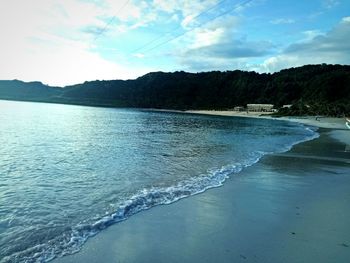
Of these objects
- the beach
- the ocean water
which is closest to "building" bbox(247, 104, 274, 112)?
the ocean water

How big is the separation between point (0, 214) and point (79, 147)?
1770 centimetres

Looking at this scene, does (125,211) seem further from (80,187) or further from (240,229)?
(80,187)

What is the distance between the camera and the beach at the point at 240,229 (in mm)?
6918

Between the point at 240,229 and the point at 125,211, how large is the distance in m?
3.62

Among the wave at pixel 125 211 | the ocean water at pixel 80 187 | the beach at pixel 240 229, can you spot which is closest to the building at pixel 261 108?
the ocean water at pixel 80 187

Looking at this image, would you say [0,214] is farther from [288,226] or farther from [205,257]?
[288,226]

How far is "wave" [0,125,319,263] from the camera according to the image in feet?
23.3

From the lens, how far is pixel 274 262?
259 inches

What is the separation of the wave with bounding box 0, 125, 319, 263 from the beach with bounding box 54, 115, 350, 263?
321 millimetres

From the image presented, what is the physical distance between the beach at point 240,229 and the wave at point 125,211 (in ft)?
1.05

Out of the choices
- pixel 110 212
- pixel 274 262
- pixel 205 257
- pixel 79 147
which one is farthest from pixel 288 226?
pixel 79 147

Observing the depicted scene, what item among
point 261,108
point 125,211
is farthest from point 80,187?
point 261,108

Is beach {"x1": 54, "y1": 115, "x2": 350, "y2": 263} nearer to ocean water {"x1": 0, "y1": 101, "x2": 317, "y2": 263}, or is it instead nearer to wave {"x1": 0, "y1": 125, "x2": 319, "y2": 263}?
wave {"x1": 0, "y1": 125, "x2": 319, "y2": 263}

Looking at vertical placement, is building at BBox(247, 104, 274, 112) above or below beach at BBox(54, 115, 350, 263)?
below
